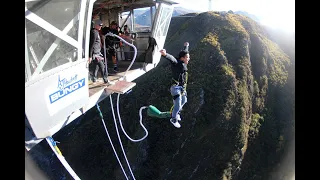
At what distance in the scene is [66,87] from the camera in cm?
Answer: 355

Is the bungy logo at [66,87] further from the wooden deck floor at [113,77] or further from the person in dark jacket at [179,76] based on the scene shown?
the person in dark jacket at [179,76]

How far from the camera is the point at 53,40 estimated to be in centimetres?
333

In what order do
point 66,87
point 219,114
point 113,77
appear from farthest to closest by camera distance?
point 219,114
point 113,77
point 66,87

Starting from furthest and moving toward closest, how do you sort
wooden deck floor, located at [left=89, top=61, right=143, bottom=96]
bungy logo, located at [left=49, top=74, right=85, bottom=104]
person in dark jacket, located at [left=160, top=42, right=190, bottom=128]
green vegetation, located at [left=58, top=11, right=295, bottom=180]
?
green vegetation, located at [left=58, top=11, right=295, bottom=180]
person in dark jacket, located at [left=160, top=42, right=190, bottom=128]
wooden deck floor, located at [left=89, top=61, right=143, bottom=96]
bungy logo, located at [left=49, top=74, right=85, bottom=104]

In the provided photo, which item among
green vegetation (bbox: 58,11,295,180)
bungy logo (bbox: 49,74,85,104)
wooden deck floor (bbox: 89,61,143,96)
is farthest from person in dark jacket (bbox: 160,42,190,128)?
green vegetation (bbox: 58,11,295,180)

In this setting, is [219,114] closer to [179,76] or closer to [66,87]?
[179,76]

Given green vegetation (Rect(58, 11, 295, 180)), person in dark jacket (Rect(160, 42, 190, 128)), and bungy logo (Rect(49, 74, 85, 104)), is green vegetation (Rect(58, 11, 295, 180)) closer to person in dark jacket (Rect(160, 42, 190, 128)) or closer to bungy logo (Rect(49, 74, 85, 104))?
person in dark jacket (Rect(160, 42, 190, 128))

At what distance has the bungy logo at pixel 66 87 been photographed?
3.34 metres

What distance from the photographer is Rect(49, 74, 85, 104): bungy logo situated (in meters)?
3.34

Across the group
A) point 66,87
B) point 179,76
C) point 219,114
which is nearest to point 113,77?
point 179,76

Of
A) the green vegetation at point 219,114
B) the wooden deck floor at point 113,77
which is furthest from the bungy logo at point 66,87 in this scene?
the green vegetation at point 219,114
